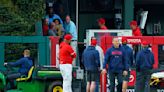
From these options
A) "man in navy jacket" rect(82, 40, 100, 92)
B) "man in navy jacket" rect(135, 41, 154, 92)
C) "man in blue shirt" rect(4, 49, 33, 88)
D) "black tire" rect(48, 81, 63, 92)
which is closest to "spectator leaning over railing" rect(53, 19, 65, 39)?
"man in blue shirt" rect(4, 49, 33, 88)

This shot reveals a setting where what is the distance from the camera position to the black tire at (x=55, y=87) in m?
17.4

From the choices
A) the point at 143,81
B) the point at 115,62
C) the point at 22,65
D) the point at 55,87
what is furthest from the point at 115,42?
the point at 22,65

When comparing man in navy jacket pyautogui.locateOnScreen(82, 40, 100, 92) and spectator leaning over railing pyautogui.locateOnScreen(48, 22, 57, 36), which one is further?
spectator leaning over railing pyautogui.locateOnScreen(48, 22, 57, 36)

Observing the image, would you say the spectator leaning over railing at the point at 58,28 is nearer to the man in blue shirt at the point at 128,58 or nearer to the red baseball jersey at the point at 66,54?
the red baseball jersey at the point at 66,54

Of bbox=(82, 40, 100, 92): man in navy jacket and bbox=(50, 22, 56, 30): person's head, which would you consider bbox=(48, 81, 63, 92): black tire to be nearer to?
bbox=(82, 40, 100, 92): man in navy jacket

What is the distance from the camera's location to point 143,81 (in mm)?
→ 16562

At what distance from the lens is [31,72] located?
57.0 ft

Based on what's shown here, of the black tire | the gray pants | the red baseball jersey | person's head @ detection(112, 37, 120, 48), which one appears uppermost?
person's head @ detection(112, 37, 120, 48)

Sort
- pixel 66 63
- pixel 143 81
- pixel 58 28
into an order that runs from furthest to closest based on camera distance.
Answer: pixel 58 28 < pixel 66 63 < pixel 143 81

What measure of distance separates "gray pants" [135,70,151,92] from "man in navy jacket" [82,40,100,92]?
1191 millimetres

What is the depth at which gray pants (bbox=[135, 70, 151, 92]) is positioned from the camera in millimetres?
16562

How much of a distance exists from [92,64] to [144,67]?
146 cm

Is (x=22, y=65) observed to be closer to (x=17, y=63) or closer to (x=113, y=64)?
(x=17, y=63)

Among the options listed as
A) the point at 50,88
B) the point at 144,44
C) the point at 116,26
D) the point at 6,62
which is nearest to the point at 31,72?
the point at 50,88
